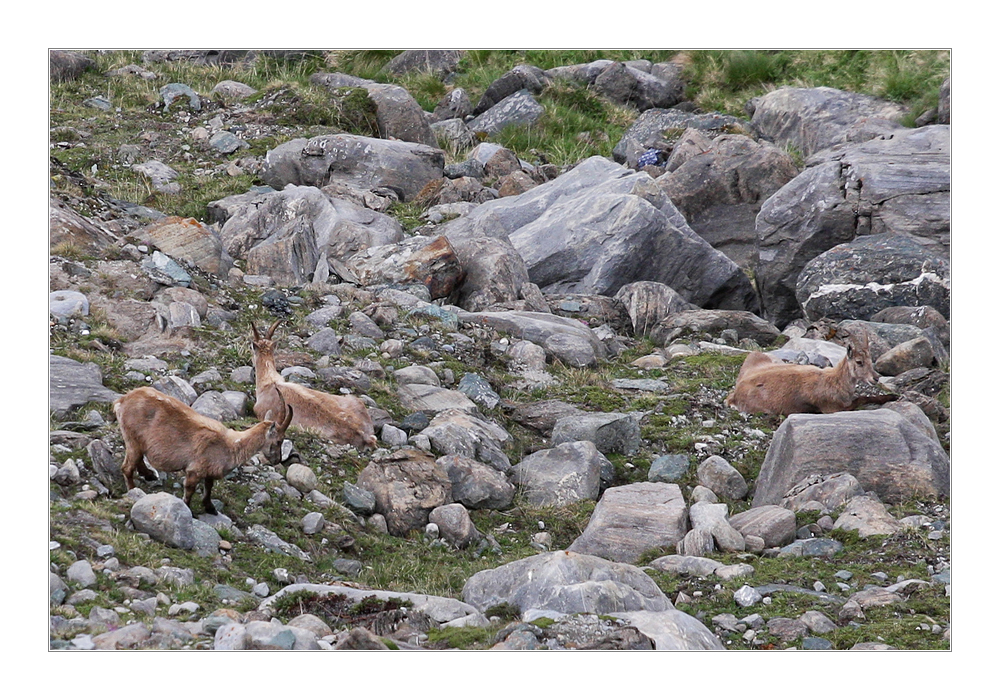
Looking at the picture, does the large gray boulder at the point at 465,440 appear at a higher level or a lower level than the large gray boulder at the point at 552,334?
lower

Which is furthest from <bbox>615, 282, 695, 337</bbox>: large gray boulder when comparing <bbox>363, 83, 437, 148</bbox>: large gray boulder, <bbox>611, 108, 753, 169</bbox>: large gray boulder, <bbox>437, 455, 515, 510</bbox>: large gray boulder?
<bbox>363, 83, 437, 148</bbox>: large gray boulder

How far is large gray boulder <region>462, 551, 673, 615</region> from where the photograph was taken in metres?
5.88

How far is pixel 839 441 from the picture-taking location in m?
8.57

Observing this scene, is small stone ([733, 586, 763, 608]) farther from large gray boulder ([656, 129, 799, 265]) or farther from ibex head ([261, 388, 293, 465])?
large gray boulder ([656, 129, 799, 265])

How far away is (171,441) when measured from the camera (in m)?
6.79

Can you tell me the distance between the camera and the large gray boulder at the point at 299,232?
44.5 feet

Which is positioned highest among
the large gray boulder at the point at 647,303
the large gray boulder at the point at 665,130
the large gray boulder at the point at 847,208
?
the large gray boulder at the point at 665,130

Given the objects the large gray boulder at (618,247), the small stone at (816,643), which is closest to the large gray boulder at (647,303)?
the large gray boulder at (618,247)

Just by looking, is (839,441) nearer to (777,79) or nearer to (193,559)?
(193,559)

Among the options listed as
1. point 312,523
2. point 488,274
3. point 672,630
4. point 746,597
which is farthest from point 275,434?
point 488,274

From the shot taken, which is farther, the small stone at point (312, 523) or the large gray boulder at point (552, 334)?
the large gray boulder at point (552, 334)

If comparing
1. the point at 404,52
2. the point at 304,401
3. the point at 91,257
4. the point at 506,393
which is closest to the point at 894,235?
the point at 506,393

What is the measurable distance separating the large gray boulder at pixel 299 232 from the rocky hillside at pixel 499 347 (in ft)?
0.19

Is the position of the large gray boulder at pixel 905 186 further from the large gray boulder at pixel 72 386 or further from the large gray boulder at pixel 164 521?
the large gray boulder at pixel 164 521
